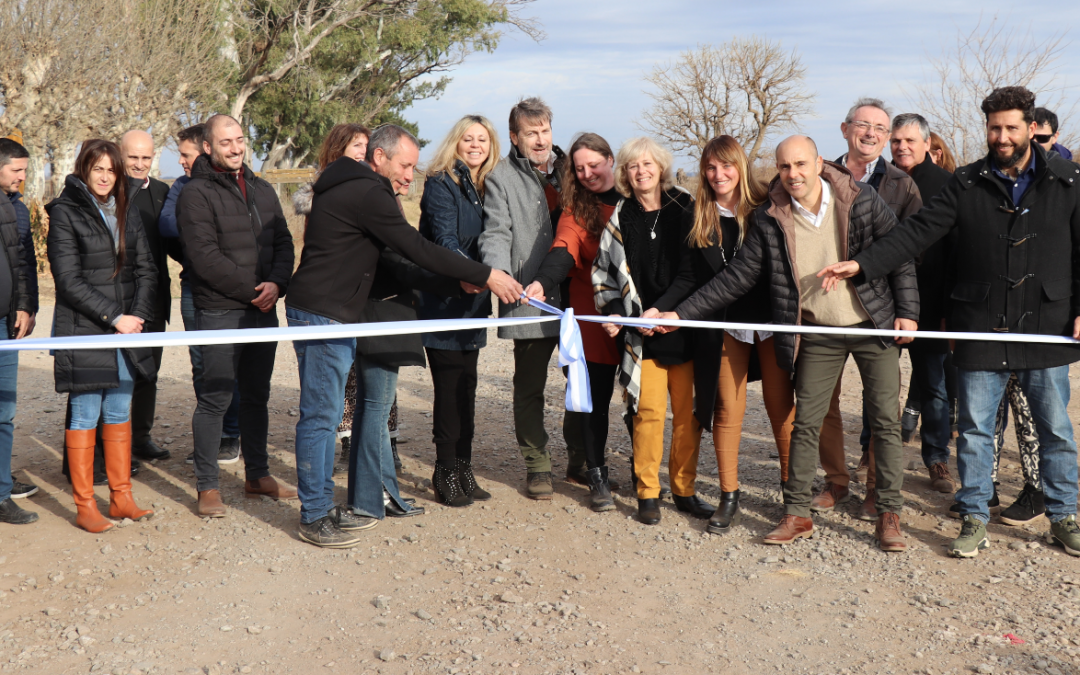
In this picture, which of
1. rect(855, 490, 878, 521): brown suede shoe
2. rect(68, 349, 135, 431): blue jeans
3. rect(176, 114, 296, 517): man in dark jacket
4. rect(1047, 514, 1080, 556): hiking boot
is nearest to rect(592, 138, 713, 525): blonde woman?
rect(855, 490, 878, 521): brown suede shoe

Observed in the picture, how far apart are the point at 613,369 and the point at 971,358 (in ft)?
6.42

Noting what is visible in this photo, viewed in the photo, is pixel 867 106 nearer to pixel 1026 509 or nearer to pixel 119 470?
pixel 1026 509

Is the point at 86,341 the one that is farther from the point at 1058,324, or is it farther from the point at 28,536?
the point at 1058,324

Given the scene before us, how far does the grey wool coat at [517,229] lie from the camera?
5.12m

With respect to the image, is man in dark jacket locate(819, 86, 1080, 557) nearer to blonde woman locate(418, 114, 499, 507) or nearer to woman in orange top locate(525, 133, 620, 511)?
woman in orange top locate(525, 133, 620, 511)

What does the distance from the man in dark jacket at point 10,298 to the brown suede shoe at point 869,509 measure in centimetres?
473

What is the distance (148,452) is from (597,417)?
3237 mm

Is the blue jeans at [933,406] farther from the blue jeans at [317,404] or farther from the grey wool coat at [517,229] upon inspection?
the blue jeans at [317,404]

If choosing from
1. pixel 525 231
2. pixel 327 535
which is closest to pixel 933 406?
pixel 525 231

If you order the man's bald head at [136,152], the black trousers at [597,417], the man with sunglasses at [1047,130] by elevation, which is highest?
the man with sunglasses at [1047,130]

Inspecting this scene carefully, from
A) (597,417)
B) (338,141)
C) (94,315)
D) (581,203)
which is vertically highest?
(338,141)

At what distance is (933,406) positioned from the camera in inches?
219

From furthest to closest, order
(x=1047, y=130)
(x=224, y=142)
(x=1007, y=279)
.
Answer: (x=1047, y=130)
(x=224, y=142)
(x=1007, y=279)

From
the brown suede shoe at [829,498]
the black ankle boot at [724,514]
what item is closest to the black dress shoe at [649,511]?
the black ankle boot at [724,514]
